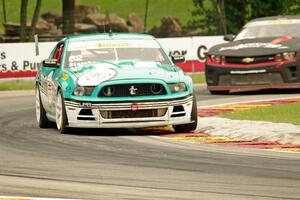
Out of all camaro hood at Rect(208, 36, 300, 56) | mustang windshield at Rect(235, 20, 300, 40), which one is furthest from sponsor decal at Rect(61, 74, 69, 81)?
mustang windshield at Rect(235, 20, 300, 40)

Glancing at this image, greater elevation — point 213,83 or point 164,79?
point 164,79

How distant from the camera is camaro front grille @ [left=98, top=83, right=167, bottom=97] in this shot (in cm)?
1536

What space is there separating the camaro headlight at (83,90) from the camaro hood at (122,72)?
0.06 m

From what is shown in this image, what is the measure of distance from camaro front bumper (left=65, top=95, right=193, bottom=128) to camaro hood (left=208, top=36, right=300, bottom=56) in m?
8.18

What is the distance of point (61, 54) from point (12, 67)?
14.9 m

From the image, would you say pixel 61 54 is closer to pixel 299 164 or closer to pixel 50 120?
pixel 50 120

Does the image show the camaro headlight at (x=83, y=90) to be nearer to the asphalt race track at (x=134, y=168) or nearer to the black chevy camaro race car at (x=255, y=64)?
the asphalt race track at (x=134, y=168)

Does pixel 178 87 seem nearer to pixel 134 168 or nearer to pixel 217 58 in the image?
pixel 134 168

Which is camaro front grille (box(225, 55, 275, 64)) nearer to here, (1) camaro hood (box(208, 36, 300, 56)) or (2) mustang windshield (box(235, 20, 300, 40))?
(1) camaro hood (box(208, 36, 300, 56))

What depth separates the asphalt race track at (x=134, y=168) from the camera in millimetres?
9797

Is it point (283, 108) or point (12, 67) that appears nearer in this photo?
point (283, 108)

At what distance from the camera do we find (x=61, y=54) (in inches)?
671

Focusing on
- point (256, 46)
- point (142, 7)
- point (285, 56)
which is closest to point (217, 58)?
point (256, 46)

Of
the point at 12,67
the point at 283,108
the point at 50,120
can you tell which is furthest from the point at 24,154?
the point at 12,67
